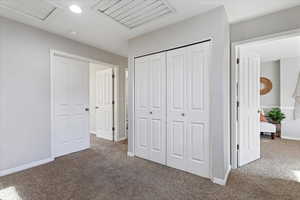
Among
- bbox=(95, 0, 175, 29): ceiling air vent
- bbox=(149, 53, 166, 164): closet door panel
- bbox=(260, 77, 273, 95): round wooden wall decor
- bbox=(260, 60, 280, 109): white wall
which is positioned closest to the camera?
bbox=(95, 0, 175, 29): ceiling air vent

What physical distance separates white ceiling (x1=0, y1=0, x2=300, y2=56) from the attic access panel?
3 centimetres

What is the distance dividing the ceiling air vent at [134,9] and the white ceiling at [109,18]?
89mm

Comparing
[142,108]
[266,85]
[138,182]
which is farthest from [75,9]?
[266,85]

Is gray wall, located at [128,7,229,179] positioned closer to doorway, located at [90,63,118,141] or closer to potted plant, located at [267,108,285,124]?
doorway, located at [90,63,118,141]

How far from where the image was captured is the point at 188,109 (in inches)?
91.8

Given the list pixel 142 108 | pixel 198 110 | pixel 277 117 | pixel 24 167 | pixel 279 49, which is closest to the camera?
pixel 198 110

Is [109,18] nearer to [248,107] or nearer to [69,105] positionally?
[69,105]

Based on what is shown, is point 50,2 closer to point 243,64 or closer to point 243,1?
point 243,1

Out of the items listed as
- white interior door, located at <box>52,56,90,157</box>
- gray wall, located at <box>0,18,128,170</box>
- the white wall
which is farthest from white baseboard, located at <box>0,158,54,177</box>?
the white wall

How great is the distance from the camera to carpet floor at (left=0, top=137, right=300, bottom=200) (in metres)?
1.79

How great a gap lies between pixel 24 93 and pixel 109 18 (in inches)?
72.2

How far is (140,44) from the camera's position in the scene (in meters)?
2.94

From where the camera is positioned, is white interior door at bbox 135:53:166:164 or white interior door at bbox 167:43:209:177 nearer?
white interior door at bbox 167:43:209:177

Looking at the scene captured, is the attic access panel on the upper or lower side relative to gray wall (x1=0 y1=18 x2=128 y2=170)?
upper
